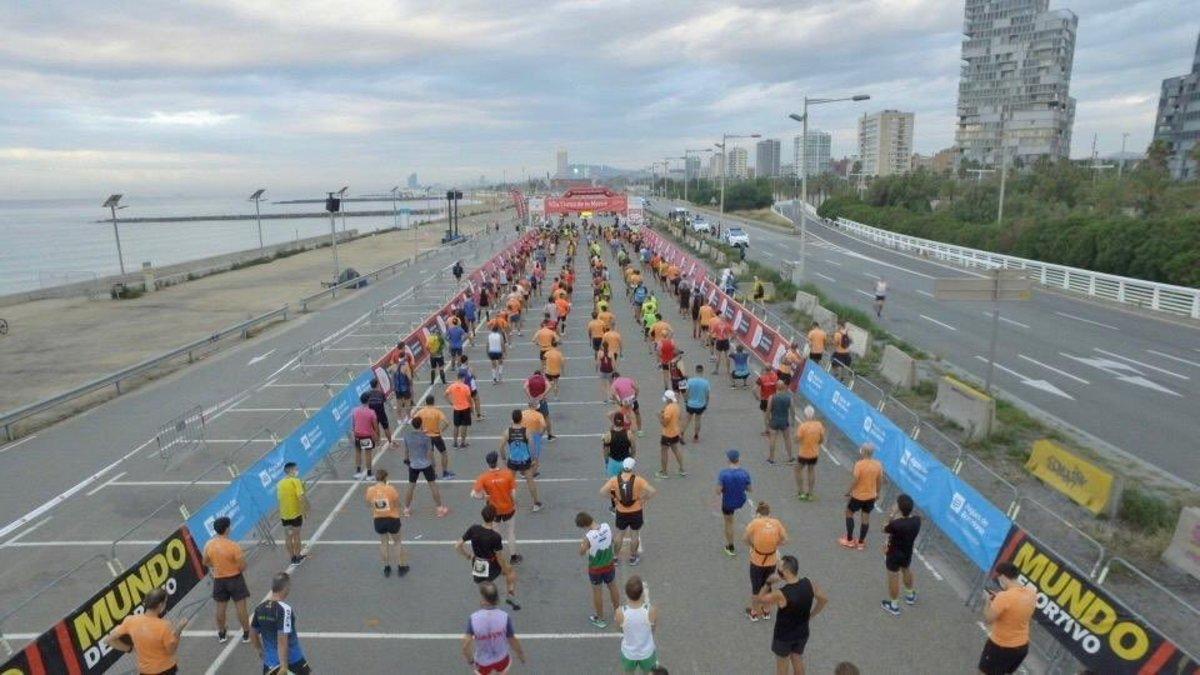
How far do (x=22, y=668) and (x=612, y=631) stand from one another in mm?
5304

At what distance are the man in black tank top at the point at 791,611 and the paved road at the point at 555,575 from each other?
2.49 feet

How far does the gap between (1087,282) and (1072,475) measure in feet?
85.3

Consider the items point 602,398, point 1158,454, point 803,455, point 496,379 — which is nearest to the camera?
point 803,455

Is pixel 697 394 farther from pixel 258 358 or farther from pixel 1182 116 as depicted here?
pixel 1182 116

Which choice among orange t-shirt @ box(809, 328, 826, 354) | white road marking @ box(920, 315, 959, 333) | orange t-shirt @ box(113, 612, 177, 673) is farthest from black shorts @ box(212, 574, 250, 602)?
white road marking @ box(920, 315, 959, 333)

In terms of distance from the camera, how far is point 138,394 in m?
19.7

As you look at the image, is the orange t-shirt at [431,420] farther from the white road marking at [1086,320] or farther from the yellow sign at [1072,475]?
the white road marking at [1086,320]

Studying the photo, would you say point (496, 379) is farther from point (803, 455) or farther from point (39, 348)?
point (39, 348)

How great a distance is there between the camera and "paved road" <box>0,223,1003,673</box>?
7.63m

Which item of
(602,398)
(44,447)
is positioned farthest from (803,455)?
(44,447)

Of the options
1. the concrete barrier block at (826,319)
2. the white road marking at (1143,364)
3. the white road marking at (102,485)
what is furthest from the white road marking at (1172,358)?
the white road marking at (102,485)

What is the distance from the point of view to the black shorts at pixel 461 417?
13.6m

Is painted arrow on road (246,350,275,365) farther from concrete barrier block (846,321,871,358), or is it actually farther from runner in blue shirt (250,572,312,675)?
runner in blue shirt (250,572,312,675)

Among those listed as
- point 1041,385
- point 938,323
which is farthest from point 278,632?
point 938,323
